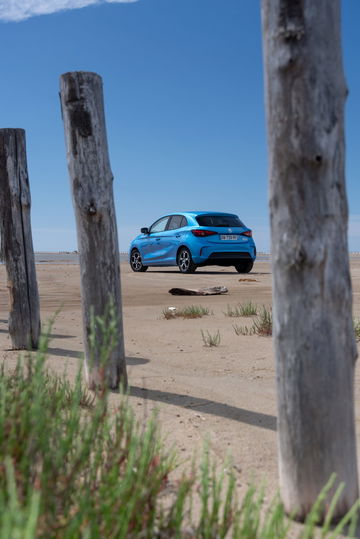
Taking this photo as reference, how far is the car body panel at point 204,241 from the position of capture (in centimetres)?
1628

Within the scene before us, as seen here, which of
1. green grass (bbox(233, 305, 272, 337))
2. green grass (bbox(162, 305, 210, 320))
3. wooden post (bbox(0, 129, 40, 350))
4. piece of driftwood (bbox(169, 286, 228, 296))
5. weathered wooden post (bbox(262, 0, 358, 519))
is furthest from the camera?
piece of driftwood (bbox(169, 286, 228, 296))

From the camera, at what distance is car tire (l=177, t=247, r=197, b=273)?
55.2 feet

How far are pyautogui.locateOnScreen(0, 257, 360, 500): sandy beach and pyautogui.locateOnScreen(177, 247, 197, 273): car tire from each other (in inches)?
200

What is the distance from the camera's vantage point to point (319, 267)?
245cm

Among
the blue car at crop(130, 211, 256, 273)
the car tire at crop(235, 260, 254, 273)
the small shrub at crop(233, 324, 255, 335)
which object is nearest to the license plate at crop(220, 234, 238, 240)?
the blue car at crop(130, 211, 256, 273)

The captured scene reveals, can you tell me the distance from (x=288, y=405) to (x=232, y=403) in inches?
76.8

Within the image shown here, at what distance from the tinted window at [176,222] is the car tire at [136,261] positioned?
6.17ft

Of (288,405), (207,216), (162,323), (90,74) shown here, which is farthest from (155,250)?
(288,405)

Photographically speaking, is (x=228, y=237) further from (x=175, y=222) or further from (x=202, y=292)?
(x=202, y=292)

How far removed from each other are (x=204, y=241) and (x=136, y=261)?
3.69 m

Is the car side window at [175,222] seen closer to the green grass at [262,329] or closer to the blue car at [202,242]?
the blue car at [202,242]

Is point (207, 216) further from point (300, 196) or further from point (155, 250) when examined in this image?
point (300, 196)

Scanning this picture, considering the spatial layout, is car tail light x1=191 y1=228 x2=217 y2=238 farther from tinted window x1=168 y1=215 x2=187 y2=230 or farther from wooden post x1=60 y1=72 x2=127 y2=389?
wooden post x1=60 y1=72 x2=127 y2=389

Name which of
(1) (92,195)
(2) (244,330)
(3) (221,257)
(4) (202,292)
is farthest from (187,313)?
(3) (221,257)
